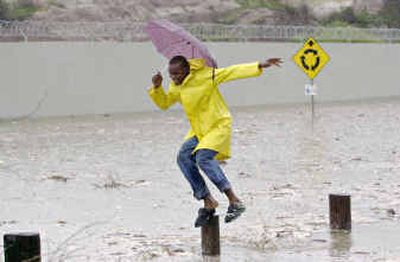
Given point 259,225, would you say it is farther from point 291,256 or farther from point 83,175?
point 83,175

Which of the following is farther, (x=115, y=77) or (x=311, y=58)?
(x=115, y=77)

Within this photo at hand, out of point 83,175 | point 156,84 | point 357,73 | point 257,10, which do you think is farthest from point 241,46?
point 156,84

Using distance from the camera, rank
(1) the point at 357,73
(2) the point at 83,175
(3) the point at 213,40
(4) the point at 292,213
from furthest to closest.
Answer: (1) the point at 357,73 → (3) the point at 213,40 → (2) the point at 83,175 → (4) the point at 292,213

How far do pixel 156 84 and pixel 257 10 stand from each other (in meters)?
39.5

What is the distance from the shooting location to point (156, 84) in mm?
9242

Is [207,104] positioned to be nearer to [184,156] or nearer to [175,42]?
[184,156]

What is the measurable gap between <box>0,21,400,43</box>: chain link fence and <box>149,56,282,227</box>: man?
19501 mm

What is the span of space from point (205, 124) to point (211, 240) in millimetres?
978

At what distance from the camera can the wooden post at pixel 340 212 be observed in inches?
394

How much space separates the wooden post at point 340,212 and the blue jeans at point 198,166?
1359 millimetres

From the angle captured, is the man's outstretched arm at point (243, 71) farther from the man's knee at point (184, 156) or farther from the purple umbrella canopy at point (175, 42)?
the man's knee at point (184, 156)

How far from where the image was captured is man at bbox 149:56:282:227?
8.97 metres

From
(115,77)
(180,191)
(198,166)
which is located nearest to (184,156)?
(198,166)

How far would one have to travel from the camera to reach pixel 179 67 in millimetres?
9219
